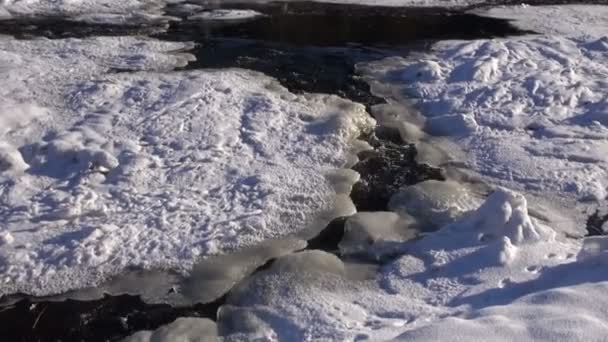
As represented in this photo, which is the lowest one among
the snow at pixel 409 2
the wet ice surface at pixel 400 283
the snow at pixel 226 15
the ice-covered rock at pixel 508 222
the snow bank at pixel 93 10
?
the wet ice surface at pixel 400 283

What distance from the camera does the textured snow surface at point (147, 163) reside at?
4102 millimetres

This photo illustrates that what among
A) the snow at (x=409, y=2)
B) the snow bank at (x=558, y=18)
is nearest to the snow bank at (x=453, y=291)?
the snow bank at (x=558, y=18)

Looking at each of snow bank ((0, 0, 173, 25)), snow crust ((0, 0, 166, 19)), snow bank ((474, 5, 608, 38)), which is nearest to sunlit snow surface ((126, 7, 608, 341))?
snow bank ((474, 5, 608, 38))

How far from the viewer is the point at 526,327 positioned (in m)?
→ 2.97

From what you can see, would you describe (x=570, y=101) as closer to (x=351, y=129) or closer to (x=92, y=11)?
(x=351, y=129)

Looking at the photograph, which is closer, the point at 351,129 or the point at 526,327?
the point at 526,327

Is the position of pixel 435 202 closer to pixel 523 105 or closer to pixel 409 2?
pixel 523 105

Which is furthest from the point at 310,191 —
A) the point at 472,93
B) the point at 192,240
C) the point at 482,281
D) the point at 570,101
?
the point at 570,101

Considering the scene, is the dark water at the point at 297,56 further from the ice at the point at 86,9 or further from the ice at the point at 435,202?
the ice at the point at 86,9

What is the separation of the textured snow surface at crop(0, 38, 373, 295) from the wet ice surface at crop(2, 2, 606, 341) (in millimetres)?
138

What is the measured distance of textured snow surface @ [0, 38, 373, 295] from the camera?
410 centimetres

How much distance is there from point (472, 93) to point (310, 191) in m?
2.44

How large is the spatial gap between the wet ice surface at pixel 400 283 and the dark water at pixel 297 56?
21mm

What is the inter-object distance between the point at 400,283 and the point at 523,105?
3054mm
